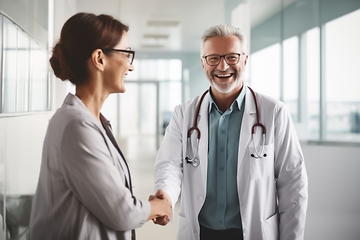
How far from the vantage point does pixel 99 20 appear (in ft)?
3.51

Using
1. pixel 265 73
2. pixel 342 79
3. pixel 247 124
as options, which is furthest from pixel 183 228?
pixel 342 79

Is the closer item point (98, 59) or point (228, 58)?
point (98, 59)

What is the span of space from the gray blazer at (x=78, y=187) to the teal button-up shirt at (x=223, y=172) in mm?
630

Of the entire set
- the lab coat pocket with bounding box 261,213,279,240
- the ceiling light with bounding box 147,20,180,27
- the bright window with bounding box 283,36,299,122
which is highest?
the ceiling light with bounding box 147,20,180,27

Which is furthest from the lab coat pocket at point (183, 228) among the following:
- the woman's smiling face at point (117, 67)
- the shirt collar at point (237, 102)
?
the woman's smiling face at point (117, 67)

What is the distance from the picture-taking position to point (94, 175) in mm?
953

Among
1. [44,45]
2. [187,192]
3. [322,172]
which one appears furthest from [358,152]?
[44,45]

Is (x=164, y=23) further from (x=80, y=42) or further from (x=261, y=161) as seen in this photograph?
(x=80, y=42)

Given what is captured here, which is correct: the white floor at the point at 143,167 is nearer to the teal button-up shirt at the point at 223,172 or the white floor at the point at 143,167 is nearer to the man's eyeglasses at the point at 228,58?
the teal button-up shirt at the point at 223,172

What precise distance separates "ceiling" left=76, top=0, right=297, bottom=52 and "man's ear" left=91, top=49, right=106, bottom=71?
228cm

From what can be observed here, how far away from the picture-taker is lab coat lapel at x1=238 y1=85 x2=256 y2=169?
160 cm

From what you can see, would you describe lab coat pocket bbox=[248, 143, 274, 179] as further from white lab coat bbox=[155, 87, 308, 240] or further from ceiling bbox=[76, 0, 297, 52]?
ceiling bbox=[76, 0, 297, 52]

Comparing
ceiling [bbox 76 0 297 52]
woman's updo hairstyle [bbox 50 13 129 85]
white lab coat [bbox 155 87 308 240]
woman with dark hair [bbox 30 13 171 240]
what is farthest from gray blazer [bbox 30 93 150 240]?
ceiling [bbox 76 0 297 52]

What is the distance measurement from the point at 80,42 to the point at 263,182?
1.00 meters
